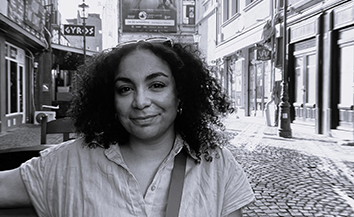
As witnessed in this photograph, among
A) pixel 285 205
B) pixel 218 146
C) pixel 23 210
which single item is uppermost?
pixel 218 146

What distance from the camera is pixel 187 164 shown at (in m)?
1.60

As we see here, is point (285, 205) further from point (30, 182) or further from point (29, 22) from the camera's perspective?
point (29, 22)

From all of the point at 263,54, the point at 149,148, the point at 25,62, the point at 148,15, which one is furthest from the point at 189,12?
the point at 149,148

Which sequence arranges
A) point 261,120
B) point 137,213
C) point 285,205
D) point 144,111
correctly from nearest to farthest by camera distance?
point 137,213 → point 144,111 → point 285,205 → point 261,120

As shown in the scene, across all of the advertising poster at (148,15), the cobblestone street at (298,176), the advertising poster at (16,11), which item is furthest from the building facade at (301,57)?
the advertising poster at (16,11)

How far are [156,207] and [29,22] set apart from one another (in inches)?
577

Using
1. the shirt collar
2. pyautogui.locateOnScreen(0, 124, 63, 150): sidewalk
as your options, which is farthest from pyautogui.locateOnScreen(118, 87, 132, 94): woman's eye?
pyautogui.locateOnScreen(0, 124, 63, 150): sidewalk

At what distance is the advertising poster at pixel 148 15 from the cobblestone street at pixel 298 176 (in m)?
13.9

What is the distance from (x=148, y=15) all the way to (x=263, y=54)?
384 inches

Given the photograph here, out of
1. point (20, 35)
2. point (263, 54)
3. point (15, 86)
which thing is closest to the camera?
point (20, 35)

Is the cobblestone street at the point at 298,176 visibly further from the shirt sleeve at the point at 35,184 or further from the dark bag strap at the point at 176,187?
the shirt sleeve at the point at 35,184

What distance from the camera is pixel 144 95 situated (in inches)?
62.0

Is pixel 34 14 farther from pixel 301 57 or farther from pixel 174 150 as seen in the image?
pixel 174 150

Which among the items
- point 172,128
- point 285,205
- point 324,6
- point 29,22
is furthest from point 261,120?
point 172,128
